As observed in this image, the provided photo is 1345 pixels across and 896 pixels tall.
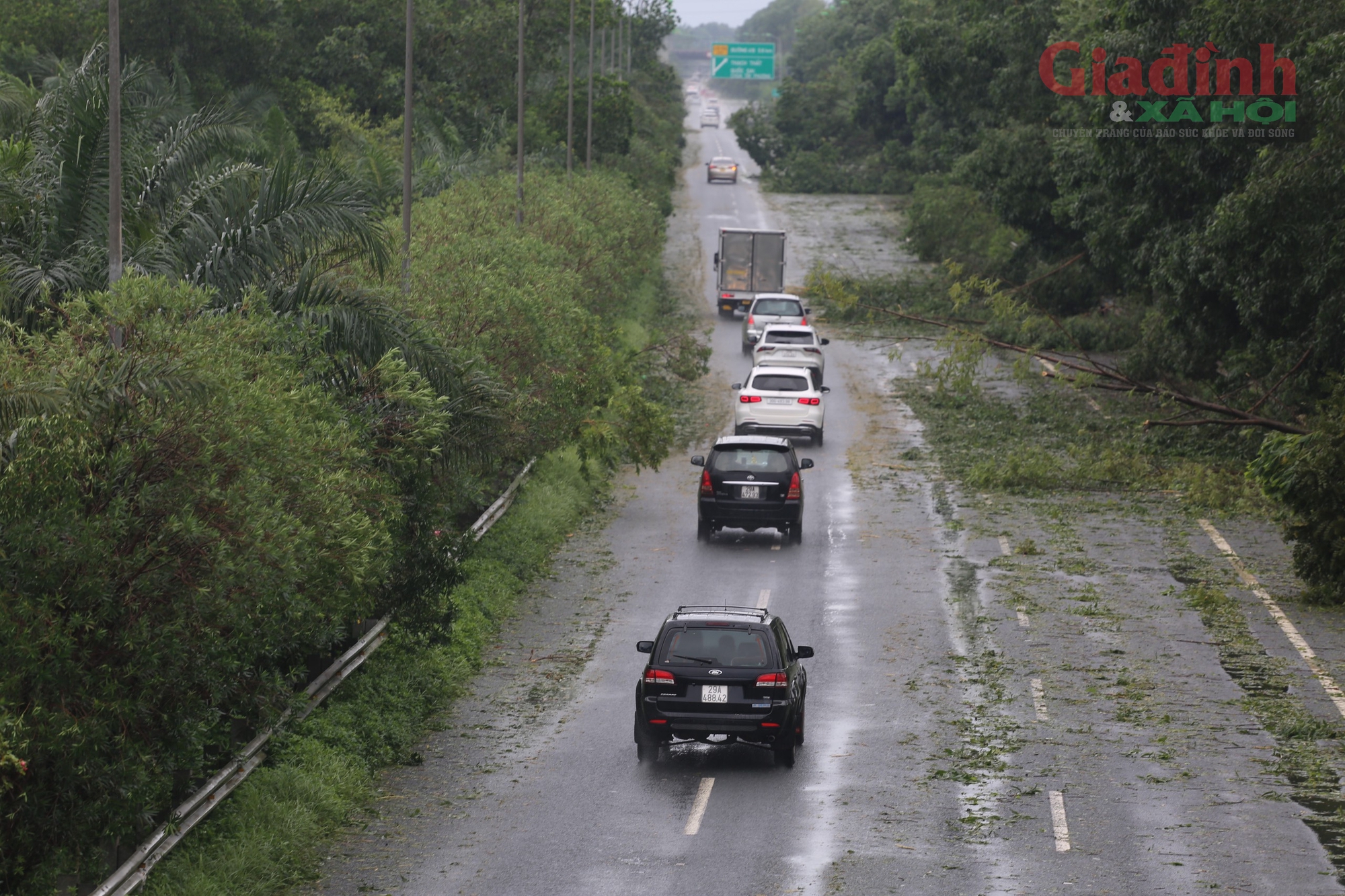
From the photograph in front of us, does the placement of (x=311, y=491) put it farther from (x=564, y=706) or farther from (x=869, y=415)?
(x=869, y=415)

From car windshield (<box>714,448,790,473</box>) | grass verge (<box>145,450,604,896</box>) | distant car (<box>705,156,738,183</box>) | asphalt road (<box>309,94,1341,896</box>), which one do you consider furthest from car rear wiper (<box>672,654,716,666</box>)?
distant car (<box>705,156,738,183</box>)

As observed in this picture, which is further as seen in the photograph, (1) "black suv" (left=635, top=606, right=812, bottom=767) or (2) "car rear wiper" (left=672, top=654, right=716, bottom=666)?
(2) "car rear wiper" (left=672, top=654, right=716, bottom=666)

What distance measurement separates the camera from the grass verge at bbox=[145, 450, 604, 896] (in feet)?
39.0

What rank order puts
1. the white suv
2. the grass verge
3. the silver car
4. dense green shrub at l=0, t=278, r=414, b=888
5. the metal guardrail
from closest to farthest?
dense green shrub at l=0, t=278, r=414, b=888, the metal guardrail, the grass verge, the white suv, the silver car

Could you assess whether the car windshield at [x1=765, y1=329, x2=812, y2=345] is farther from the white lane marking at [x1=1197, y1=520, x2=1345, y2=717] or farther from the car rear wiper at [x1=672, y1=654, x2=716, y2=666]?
the car rear wiper at [x1=672, y1=654, x2=716, y2=666]

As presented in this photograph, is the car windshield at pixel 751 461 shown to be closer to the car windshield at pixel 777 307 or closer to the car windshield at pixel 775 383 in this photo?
the car windshield at pixel 775 383

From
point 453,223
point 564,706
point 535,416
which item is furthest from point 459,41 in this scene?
point 564,706

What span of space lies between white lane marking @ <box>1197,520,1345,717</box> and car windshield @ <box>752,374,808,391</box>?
9884 mm

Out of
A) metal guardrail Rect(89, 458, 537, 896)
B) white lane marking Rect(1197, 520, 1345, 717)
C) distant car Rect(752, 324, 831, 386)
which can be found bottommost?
white lane marking Rect(1197, 520, 1345, 717)

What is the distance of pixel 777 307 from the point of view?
49250 mm

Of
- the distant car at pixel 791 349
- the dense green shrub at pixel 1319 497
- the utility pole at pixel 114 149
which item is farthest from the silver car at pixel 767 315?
the utility pole at pixel 114 149

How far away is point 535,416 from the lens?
918 inches

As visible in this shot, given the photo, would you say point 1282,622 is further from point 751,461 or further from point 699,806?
point 699,806

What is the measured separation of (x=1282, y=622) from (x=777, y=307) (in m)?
29.4
